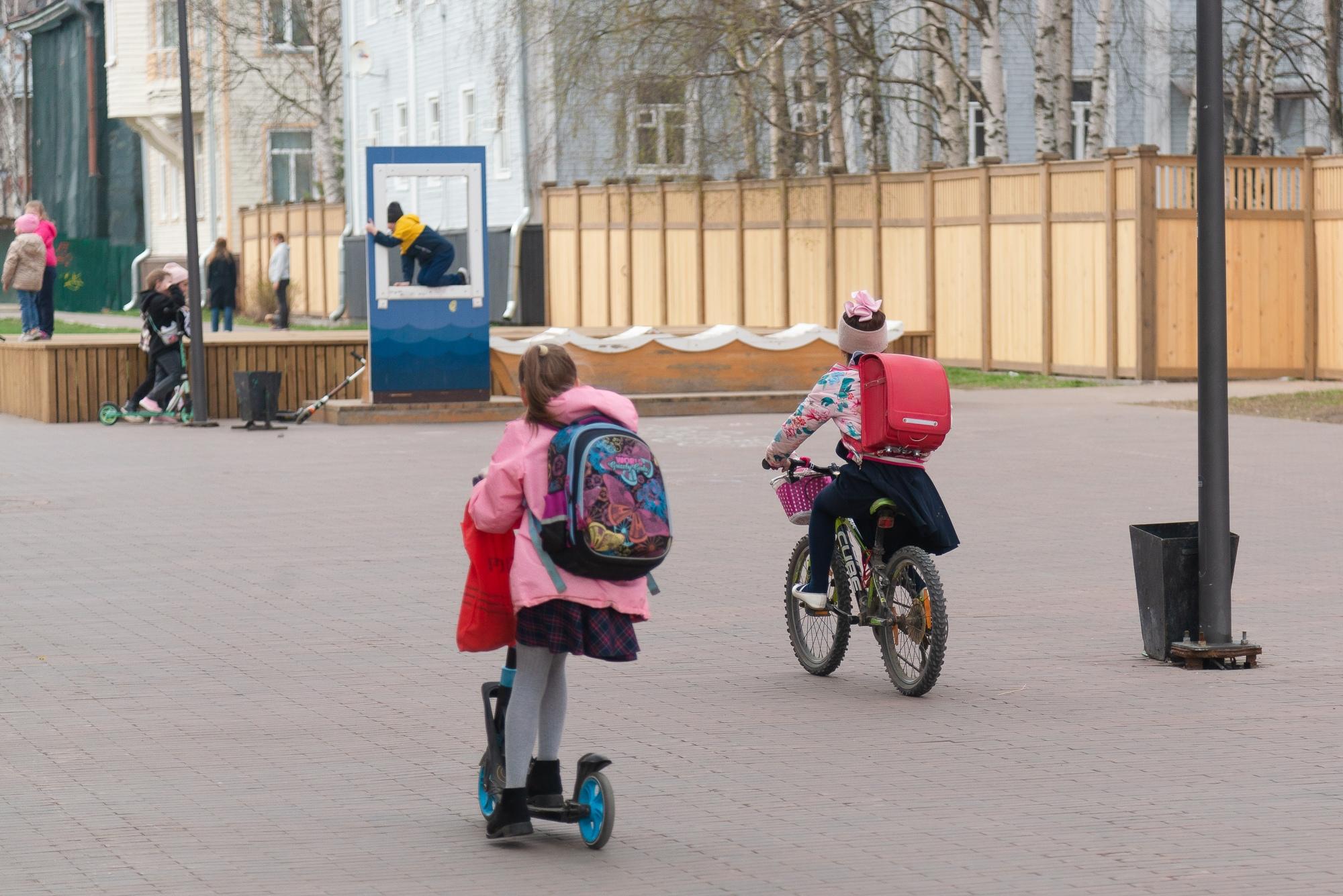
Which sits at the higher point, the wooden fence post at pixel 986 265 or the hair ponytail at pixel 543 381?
the wooden fence post at pixel 986 265

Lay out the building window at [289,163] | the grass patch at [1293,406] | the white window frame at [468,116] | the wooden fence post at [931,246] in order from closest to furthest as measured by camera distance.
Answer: the grass patch at [1293,406] < the wooden fence post at [931,246] < the white window frame at [468,116] < the building window at [289,163]

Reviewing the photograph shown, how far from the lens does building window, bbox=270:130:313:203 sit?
5788 centimetres

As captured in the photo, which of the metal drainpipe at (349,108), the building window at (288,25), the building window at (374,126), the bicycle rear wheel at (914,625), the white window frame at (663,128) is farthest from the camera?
the building window at (288,25)

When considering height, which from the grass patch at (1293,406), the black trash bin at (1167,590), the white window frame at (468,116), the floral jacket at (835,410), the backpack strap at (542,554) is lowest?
the black trash bin at (1167,590)

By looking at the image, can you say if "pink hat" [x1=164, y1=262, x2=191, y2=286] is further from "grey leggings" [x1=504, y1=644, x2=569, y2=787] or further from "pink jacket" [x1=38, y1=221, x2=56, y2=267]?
"grey leggings" [x1=504, y1=644, x2=569, y2=787]

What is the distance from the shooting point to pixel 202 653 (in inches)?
353

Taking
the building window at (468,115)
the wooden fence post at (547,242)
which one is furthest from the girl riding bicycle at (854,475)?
the building window at (468,115)

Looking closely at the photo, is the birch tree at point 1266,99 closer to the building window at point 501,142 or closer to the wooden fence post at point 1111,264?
the wooden fence post at point 1111,264

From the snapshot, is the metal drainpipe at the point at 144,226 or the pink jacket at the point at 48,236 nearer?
the pink jacket at the point at 48,236

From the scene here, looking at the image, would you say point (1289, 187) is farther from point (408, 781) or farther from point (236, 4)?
point (236, 4)

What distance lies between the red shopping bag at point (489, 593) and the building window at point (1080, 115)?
3549cm

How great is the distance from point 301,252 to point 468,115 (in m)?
6.19

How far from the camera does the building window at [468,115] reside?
45.6 metres

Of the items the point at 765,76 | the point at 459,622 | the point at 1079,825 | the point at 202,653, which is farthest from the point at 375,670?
the point at 765,76
